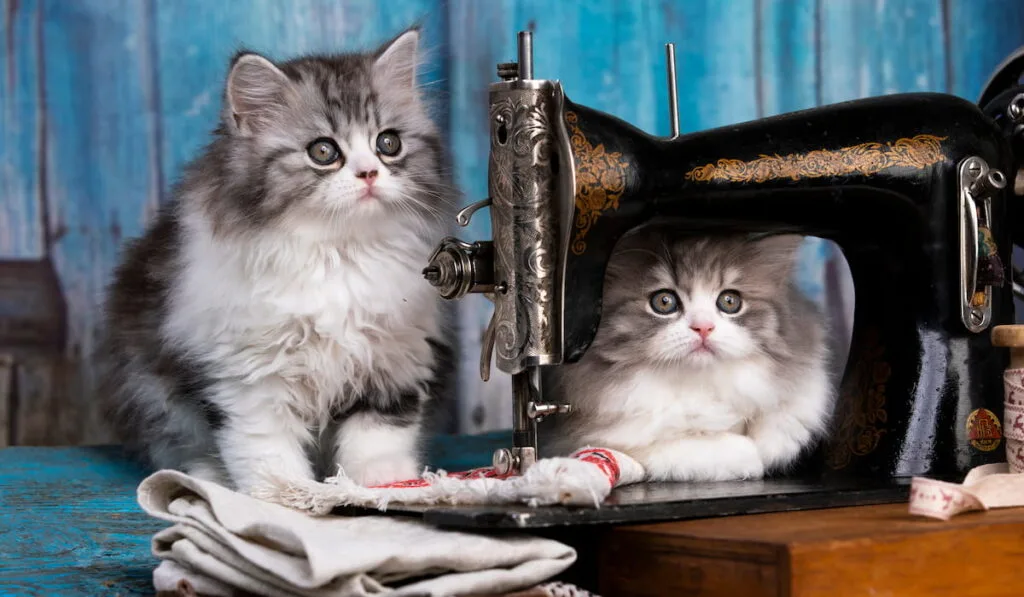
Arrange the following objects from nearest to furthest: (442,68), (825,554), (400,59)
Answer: (825,554)
(400,59)
(442,68)

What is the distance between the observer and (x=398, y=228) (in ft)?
5.59

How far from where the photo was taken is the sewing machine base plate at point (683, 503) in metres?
1.11

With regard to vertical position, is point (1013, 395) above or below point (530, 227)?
below

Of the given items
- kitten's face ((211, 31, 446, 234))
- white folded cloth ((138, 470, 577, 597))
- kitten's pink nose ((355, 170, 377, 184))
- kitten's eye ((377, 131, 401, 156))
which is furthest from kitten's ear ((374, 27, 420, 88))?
white folded cloth ((138, 470, 577, 597))

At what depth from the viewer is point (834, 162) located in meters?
1.43

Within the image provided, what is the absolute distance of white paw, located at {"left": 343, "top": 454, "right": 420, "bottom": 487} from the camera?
1.65 metres

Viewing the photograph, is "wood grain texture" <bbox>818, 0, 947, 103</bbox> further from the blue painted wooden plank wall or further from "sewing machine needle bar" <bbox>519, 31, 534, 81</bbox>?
"sewing machine needle bar" <bbox>519, 31, 534, 81</bbox>

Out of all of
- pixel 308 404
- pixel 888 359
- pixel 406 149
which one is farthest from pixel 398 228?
pixel 888 359

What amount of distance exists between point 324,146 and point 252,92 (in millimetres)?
139

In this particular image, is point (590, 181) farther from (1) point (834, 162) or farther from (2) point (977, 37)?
(2) point (977, 37)

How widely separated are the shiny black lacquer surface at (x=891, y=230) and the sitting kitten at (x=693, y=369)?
0.08m

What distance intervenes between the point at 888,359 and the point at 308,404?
0.78m

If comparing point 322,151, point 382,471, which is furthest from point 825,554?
point 322,151

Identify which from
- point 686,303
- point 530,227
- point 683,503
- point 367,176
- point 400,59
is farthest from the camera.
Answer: point 400,59
